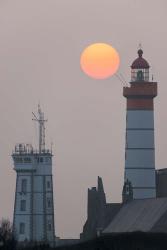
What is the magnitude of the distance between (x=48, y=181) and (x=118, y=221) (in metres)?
22.0

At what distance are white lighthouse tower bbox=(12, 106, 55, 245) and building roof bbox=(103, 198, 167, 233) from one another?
16686 millimetres

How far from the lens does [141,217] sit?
109m

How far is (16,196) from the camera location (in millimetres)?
135250

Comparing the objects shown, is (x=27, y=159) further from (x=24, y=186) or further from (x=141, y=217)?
(x=141, y=217)

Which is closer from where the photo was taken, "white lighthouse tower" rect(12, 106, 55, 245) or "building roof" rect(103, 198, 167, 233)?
"building roof" rect(103, 198, 167, 233)

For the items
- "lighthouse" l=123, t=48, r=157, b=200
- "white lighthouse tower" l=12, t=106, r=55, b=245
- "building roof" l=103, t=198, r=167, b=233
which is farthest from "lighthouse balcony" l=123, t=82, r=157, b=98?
"white lighthouse tower" l=12, t=106, r=55, b=245

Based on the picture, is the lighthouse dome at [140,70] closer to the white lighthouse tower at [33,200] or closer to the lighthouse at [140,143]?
the lighthouse at [140,143]

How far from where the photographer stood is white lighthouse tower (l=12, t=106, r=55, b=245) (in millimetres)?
132875

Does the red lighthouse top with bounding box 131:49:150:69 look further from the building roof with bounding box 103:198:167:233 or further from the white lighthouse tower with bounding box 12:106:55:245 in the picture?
the white lighthouse tower with bounding box 12:106:55:245

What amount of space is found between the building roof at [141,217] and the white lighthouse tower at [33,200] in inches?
657

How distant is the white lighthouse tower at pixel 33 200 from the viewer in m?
133

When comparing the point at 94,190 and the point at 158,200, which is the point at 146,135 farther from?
the point at 94,190

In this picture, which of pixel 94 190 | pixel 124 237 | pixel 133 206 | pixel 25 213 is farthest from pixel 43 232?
pixel 124 237

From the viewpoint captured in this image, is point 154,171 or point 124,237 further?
point 154,171
